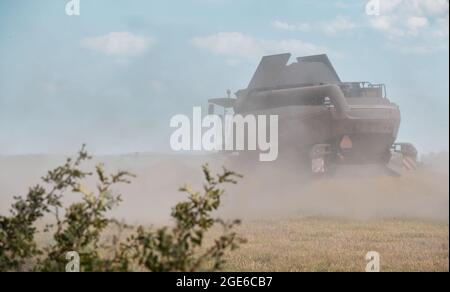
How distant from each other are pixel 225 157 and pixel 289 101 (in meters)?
1.46

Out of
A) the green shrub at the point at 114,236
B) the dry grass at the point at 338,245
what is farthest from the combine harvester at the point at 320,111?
the green shrub at the point at 114,236

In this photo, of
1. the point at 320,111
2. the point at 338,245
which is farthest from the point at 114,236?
the point at 320,111

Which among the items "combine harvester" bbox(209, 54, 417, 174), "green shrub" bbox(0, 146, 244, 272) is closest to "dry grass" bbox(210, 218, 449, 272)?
"combine harvester" bbox(209, 54, 417, 174)

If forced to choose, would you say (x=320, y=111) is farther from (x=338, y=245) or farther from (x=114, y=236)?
(x=114, y=236)

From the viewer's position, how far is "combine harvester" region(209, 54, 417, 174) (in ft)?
30.5

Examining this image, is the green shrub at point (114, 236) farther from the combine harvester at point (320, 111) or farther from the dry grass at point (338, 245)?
the combine harvester at point (320, 111)

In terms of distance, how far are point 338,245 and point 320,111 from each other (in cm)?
317

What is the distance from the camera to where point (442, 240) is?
738cm

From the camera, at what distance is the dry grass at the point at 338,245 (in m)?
5.73

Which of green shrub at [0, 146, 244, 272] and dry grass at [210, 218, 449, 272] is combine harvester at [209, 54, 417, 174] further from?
green shrub at [0, 146, 244, 272]

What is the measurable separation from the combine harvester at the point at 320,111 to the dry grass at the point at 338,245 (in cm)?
119

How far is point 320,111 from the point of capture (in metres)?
9.40

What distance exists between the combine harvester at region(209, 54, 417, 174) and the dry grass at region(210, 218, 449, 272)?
3.91ft
